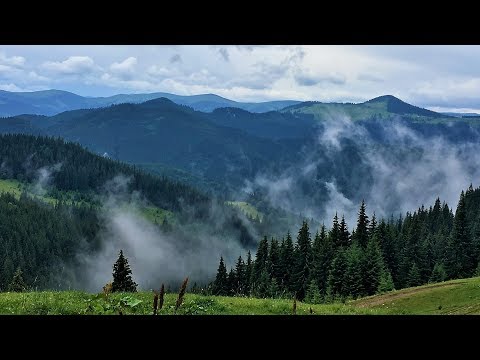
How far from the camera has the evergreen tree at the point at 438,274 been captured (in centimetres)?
9238

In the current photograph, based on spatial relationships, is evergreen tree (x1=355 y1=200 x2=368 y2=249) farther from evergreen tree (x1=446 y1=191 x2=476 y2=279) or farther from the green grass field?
the green grass field

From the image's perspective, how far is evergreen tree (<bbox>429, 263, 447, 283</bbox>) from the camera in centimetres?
9238

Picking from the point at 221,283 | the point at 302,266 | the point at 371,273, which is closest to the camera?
the point at 371,273

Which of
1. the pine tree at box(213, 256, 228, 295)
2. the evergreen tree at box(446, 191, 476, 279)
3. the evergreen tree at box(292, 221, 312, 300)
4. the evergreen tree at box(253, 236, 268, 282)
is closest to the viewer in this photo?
the evergreen tree at box(446, 191, 476, 279)

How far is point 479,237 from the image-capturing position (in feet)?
332

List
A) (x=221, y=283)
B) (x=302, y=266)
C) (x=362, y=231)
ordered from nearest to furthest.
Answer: (x=362, y=231)
(x=302, y=266)
(x=221, y=283)

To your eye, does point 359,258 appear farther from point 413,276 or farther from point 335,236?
point 335,236

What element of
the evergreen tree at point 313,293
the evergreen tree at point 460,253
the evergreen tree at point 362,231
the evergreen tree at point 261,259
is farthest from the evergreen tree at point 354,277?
the evergreen tree at point 261,259

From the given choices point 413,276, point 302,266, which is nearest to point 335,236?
point 302,266

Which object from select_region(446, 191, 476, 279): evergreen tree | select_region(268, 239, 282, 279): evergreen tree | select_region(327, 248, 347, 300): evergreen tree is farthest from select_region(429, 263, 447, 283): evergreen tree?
select_region(268, 239, 282, 279): evergreen tree

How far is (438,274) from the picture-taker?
93562 mm

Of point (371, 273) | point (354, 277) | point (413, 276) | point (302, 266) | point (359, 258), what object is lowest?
point (302, 266)
